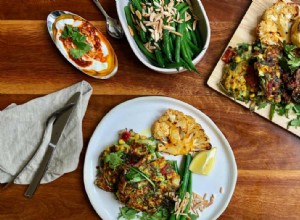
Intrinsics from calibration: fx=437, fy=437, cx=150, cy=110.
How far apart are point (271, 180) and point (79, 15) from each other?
134 cm

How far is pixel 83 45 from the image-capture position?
2199 millimetres

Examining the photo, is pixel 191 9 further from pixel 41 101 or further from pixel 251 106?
pixel 41 101

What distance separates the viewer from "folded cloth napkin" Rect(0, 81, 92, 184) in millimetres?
2180

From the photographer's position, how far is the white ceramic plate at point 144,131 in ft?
7.29

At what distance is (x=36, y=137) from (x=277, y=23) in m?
1.36

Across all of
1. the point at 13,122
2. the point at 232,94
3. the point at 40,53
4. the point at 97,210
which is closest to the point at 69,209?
the point at 97,210

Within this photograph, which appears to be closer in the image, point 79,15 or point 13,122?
point 13,122

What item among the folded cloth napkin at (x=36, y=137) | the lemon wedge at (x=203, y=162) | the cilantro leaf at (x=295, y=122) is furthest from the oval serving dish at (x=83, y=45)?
the cilantro leaf at (x=295, y=122)

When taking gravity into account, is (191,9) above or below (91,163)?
above

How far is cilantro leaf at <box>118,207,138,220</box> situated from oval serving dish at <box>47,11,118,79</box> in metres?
0.68

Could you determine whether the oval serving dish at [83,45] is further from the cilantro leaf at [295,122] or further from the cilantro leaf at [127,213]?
the cilantro leaf at [295,122]

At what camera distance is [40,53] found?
7.65 feet

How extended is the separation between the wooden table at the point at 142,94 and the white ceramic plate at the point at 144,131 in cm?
6

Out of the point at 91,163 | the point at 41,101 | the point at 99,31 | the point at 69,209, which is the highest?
the point at 99,31
